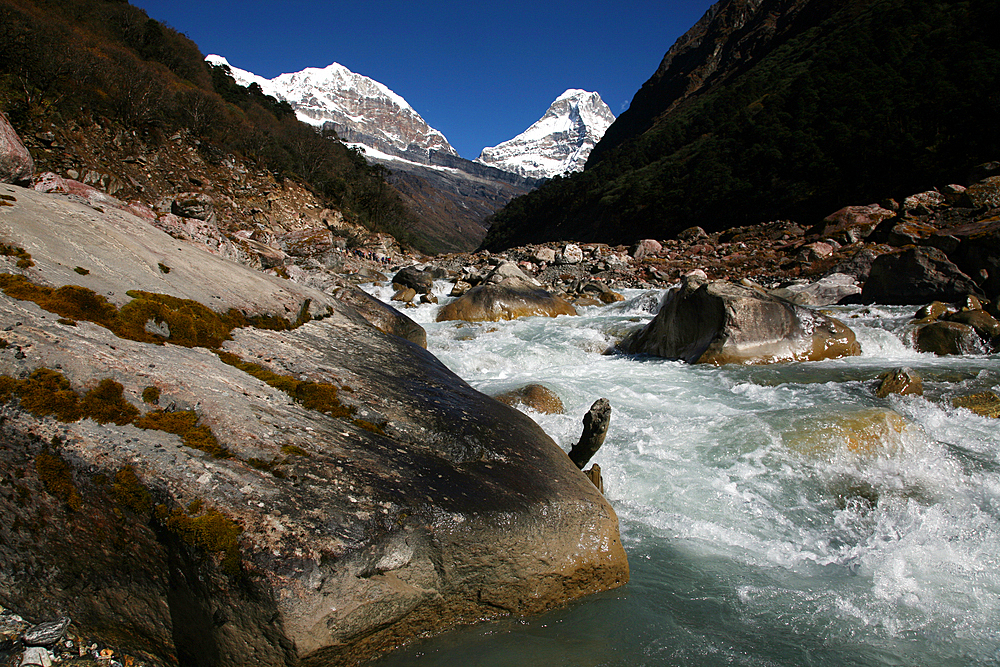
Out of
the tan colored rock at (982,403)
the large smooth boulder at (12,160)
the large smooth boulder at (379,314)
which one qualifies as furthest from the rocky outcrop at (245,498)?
the tan colored rock at (982,403)

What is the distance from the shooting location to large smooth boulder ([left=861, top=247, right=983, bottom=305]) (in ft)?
40.5

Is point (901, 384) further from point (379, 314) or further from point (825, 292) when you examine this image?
point (825, 292)

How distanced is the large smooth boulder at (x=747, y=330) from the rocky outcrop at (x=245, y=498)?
265 inches

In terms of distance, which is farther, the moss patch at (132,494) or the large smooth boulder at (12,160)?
the large smooth boulder at (12,160)

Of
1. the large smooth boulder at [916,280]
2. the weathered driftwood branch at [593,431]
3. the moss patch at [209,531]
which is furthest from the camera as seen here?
the large smooth boulder at [916,280]

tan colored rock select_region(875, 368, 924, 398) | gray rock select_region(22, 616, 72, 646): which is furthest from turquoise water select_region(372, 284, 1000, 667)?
gray rock select_region(22, 616, 72, 646)

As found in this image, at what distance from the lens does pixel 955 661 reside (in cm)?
303

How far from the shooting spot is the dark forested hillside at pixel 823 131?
1270 inches

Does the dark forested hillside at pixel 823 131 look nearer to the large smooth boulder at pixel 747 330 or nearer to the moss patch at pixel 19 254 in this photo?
the large smooth boulder at pixel 747 330

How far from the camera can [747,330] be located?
9820 millimetres

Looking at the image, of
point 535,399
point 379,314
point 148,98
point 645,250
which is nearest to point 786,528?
point 535,399

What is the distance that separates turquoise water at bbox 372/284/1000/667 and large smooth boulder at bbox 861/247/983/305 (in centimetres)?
488

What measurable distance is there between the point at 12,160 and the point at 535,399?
7490 mm

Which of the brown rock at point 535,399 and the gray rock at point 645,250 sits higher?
the gray rock at point 645,250
